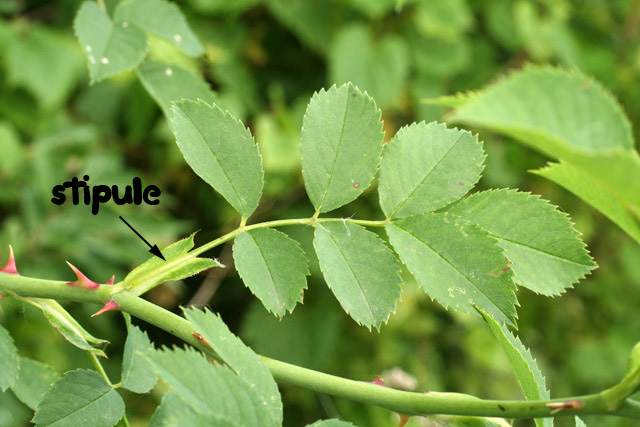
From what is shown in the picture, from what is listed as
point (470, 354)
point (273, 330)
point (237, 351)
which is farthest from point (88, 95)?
point (237, 351)

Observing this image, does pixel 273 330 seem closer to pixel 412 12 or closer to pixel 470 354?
pixel 470 354

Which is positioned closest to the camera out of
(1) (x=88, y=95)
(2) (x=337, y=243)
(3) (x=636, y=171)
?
(3) (x=636, y=171)

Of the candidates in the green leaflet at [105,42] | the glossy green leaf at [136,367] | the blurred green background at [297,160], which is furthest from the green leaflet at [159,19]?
the blurred green background at [297,160]

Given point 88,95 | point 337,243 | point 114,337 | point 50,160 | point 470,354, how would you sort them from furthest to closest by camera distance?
point 470,354, point 88,95, point 114,337, point 50,160, point 337,243

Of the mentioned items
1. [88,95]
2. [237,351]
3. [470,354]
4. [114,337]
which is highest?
[237,351]

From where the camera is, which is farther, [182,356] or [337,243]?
[337,243]

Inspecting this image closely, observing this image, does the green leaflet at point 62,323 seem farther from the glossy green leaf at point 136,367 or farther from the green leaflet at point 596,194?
the green leaflet at point 596,194

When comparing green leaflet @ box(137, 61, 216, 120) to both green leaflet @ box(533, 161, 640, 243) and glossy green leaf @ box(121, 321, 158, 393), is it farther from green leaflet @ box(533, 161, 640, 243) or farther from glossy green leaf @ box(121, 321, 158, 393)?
green leaflet @ box(533, 161, 640, 243)
